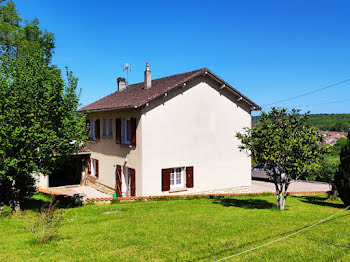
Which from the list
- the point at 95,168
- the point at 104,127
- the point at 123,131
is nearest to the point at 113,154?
the point at 123,131

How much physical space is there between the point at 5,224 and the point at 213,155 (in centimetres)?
1189

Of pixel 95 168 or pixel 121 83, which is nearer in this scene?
pixel 95 168

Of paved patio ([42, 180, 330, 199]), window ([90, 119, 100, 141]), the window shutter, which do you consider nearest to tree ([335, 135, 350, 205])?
paved patio ([42, 180, 330, 199])

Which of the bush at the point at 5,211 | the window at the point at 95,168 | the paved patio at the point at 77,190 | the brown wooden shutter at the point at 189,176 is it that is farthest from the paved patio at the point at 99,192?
the bush at the point at 5,211

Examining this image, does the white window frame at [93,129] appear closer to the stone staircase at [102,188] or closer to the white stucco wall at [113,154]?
the white stucco wall at [113,154]

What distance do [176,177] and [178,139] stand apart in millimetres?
2298

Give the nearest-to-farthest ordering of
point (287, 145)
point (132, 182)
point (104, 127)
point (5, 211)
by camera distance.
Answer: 1. point (287, 145)
2. point (5, 211)
3. point (132, 182)
4. point (104, 127)

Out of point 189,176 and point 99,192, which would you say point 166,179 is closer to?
point 189,176

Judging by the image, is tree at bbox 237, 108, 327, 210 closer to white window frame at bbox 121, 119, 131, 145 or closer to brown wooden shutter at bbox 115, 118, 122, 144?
white window frame at bbox 121, 119, 131, 145

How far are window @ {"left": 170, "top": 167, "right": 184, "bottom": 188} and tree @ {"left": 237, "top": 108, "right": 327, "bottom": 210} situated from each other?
6.62 m

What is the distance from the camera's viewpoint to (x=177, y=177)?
18.0 metres

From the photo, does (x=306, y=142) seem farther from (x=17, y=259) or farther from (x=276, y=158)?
(x=17, y=259)

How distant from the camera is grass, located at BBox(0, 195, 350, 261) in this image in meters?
7.28

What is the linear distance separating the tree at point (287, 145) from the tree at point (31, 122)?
7.81 meters
